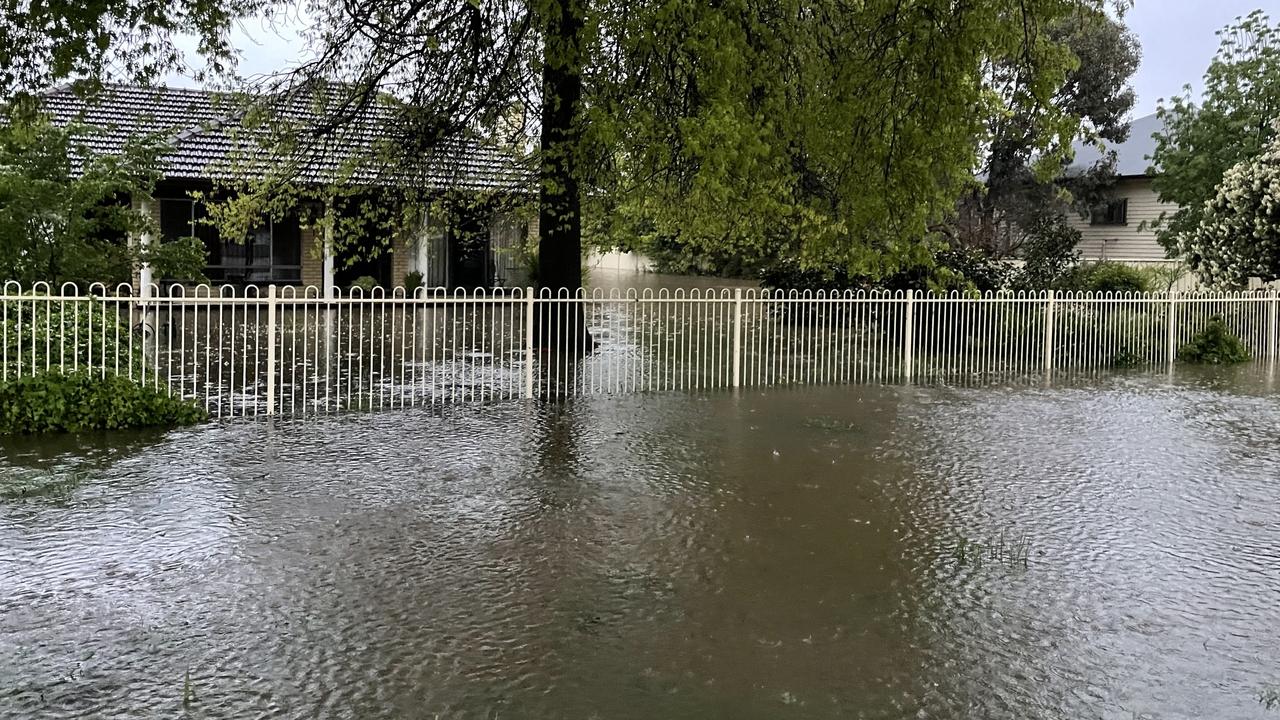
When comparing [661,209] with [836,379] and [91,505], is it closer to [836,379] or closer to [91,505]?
[836,379]

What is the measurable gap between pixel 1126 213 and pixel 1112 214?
18.4 inches

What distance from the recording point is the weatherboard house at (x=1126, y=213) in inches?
1527

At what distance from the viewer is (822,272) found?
21859 millimetres

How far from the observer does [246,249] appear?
26734 mm

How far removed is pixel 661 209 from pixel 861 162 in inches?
229

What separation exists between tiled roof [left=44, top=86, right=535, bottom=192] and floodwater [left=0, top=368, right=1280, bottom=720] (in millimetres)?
5097

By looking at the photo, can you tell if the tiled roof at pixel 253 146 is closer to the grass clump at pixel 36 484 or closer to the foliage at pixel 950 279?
the grass clump at pixel 36 484

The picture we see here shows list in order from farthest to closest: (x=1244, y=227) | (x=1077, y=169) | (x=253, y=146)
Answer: (x=1077, y=169) → (x=253, y=146) → (x=1244, y=227)

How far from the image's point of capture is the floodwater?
425 cm

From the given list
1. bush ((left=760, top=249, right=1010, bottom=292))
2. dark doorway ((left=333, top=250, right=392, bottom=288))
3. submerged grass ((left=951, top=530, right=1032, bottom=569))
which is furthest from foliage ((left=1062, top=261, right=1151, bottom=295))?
submerged grass ((left=951, top=530, right=1032, bottom=569))

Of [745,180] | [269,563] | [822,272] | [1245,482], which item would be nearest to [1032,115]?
[745,180]

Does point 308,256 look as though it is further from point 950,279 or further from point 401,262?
point 950,279

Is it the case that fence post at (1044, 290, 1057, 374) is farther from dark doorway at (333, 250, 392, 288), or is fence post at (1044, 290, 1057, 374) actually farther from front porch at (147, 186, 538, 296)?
dark doorway at (333, 250, 392, 288)

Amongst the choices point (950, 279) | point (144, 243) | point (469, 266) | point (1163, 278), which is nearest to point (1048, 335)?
point (950, 279)
